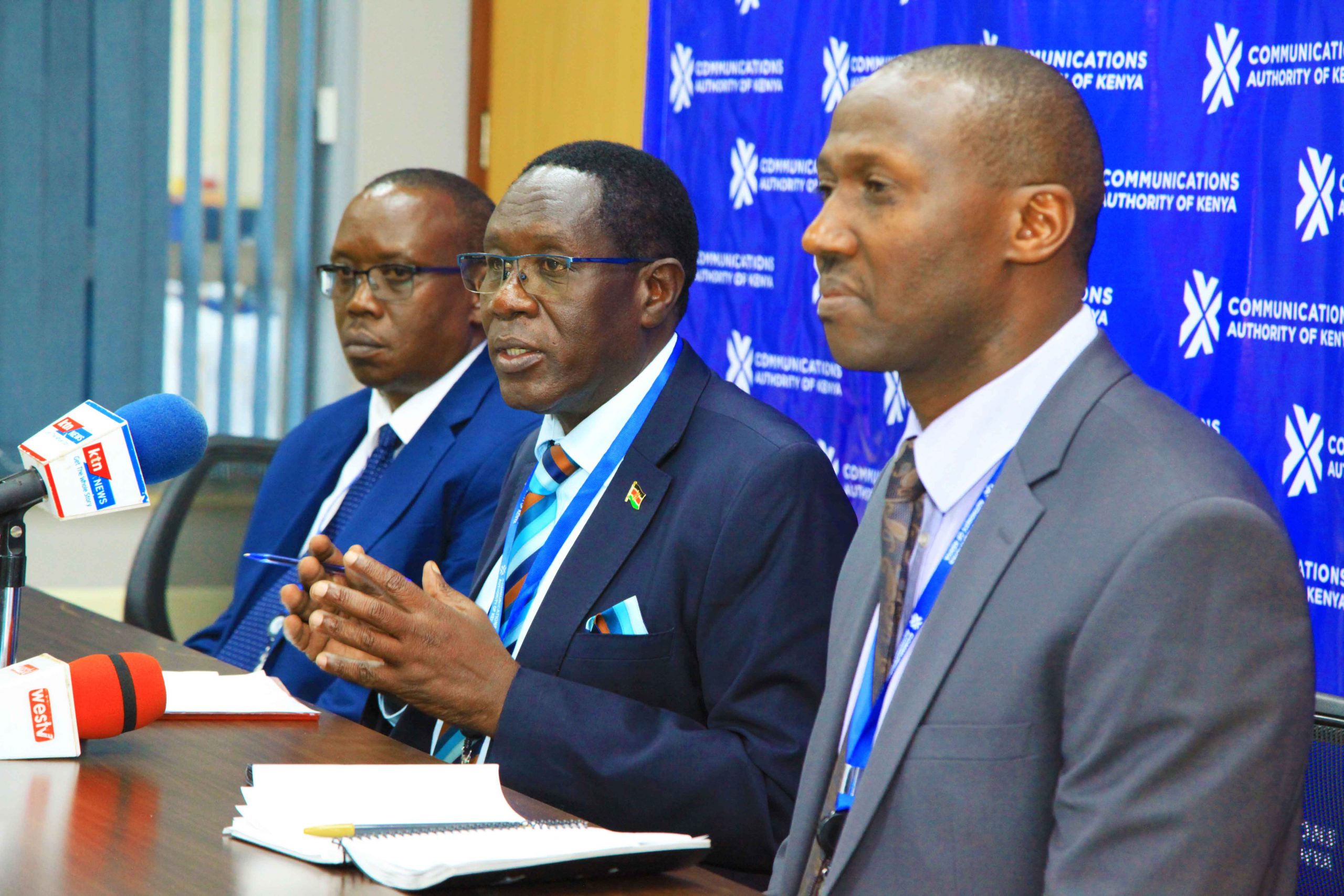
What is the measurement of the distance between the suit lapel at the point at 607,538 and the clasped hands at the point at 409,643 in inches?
5.9

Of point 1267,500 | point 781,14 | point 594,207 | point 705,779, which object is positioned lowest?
point 705,779

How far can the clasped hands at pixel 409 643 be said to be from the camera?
1737 mm

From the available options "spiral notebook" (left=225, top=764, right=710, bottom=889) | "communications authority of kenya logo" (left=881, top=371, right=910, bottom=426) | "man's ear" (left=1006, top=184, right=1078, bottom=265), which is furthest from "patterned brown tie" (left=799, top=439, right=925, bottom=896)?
"communications authority of kenya logo" (left=881, top=371, right=910, bottom=426)

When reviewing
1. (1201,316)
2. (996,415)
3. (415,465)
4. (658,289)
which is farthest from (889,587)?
(415,465)

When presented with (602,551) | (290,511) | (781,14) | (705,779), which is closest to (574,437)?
(602,551)

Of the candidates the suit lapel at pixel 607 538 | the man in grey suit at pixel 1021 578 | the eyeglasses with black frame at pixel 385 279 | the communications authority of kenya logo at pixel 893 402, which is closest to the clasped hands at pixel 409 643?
the suit lapel at pixel 607 538

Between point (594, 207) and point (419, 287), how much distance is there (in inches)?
31.0

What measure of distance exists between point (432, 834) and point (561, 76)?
10.4 ft

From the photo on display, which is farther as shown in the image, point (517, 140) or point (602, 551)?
point (517, 140)

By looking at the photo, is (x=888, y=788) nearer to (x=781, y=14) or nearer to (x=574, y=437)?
(x=574, y=437)

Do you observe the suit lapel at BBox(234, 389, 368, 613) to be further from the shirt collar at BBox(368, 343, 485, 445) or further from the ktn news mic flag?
the ktn news mic flag

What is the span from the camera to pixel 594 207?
86.4 inches

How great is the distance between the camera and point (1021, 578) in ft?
4.15

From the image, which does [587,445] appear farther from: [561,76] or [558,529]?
[561,76]
